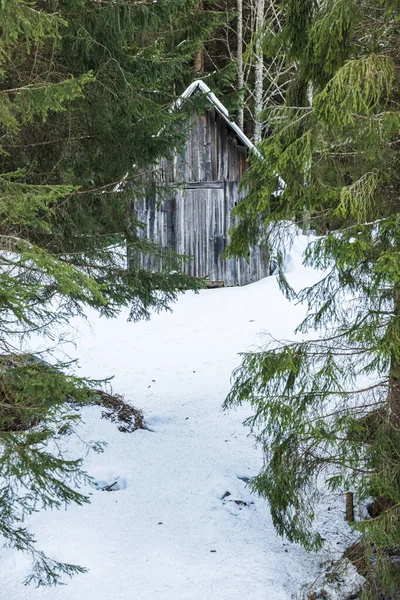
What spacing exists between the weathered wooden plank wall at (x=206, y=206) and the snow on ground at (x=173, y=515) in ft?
19.3

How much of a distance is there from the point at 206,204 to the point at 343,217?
10997mm

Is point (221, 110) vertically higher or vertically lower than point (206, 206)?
higher

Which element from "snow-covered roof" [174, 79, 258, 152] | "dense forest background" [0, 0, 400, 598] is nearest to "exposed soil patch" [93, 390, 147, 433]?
"dense forest background" [0, 0, 400, 598]

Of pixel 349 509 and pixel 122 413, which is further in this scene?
pixel 122 413

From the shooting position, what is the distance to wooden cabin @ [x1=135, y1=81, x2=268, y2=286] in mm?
15320

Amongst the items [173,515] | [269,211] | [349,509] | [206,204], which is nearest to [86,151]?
[269,211]

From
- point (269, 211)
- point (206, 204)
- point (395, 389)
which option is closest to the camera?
point (395, 389)

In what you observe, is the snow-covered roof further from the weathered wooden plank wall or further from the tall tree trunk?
the tall tree trunk

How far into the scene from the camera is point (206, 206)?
15.6 metres

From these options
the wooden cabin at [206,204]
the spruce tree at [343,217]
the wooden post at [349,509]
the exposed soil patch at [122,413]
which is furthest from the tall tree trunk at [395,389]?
the wooden cabin at [206,204]

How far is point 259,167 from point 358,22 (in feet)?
4.06

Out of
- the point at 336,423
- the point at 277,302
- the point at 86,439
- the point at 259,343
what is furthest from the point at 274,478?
the point at 277,302

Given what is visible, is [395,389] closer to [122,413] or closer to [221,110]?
[122,413]

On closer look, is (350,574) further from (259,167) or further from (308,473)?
(259,167)
